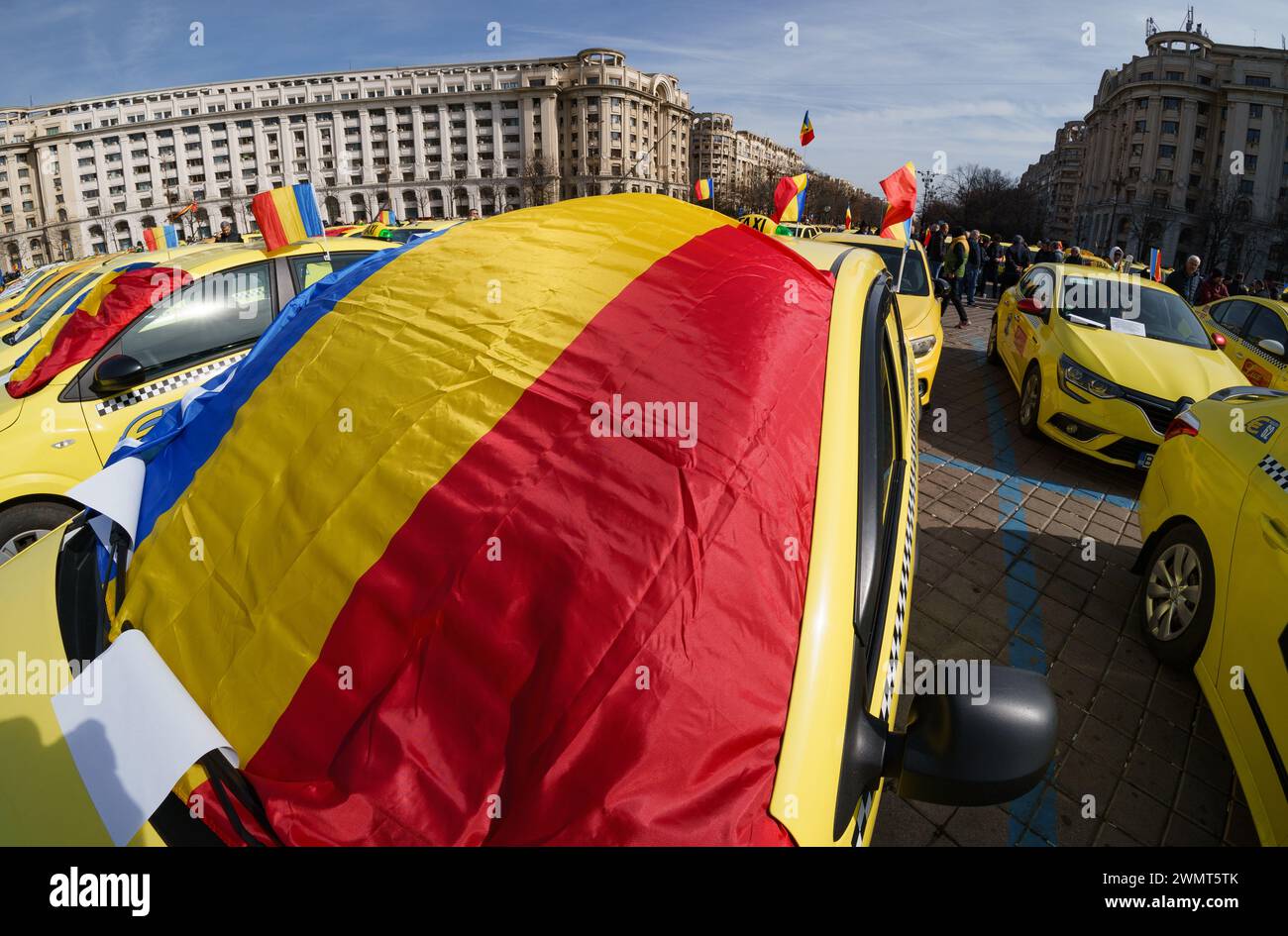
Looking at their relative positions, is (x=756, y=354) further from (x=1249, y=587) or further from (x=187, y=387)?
(x=187, y=387)

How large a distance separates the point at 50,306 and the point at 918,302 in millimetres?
12621

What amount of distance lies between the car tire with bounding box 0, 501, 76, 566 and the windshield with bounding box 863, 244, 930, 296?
300 inches

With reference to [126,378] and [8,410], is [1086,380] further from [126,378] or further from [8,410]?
[8,410]

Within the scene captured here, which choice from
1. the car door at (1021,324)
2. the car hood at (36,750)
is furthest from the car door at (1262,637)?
the car door at (1021,324)

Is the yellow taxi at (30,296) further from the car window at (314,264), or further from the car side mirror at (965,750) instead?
the car side mirror at (965,750)

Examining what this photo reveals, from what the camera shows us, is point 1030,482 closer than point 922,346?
Yes

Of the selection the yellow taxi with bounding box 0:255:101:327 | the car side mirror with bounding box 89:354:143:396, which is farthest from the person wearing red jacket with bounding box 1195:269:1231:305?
the yellow taxi with bounding box 0:255:101:327

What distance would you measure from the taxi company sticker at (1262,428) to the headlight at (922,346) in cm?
329

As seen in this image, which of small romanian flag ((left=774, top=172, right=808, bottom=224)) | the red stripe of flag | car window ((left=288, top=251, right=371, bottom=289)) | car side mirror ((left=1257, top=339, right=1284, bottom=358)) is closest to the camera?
car window ((left=288, top=251, right=371, bottom=289))

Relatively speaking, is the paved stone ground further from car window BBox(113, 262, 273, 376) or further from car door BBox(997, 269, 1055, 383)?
car window BBox(113, 262, 273, 376)

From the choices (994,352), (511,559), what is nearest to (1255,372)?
(994,352)

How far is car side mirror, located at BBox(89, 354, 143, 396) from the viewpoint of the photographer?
393 cm

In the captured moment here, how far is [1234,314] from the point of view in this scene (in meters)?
8.76
